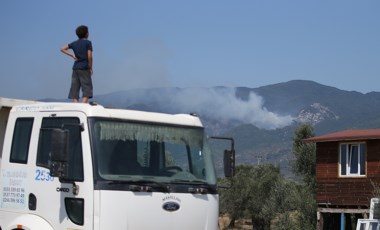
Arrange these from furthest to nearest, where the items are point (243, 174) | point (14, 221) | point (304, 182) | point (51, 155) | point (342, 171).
→ point (243, 174) < point (304, 182) < point (342, 171) < point (14, 221) < point (51, 155)

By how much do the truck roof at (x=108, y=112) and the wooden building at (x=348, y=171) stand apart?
92.2 ft

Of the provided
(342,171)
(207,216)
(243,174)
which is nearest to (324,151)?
(342,171)

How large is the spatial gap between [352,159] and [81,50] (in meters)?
29.7

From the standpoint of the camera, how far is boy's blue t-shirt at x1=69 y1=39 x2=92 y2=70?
11.9m

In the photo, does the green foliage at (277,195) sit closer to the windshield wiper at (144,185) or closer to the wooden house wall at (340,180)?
the wooden house wall at (340,180)

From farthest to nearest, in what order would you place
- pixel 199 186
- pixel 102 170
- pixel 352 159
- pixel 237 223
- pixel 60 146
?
pixel 237 223
pixel 352 159
pixel 199 186
pixel 102 170
pixel 60 146

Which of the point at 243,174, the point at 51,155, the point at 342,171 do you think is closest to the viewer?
the point at 51,155

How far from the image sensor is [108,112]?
1033 centimetres

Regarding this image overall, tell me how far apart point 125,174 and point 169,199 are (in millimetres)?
684

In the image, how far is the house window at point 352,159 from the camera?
39.1 m

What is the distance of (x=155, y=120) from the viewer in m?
10.8

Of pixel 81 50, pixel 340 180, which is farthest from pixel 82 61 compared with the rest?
pixel 340 180

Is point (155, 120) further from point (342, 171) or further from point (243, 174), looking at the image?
point (243, 174)

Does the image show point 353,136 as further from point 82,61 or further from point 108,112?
point 108,112
